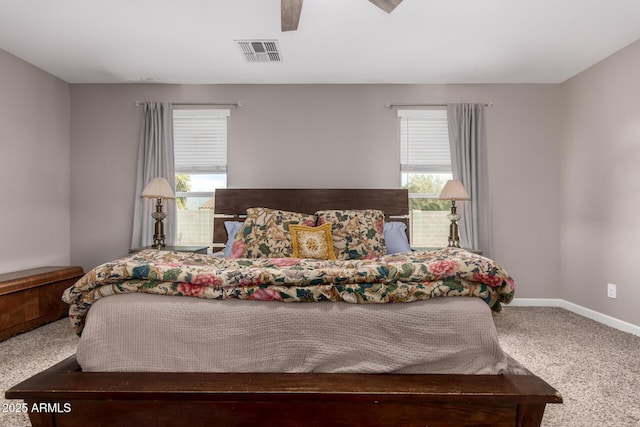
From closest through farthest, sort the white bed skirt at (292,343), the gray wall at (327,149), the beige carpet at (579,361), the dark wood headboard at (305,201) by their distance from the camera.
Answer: the white bed skirt at (292,343), the beige carpet at (579,361), the dark wood headboard at (305,201), the gray wall at (327,149)

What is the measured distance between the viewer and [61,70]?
12.9 feet

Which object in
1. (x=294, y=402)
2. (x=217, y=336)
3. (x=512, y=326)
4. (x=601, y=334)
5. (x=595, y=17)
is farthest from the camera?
(x=512, y=326)

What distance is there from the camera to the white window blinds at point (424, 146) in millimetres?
4328

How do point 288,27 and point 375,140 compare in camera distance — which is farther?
point 375,140

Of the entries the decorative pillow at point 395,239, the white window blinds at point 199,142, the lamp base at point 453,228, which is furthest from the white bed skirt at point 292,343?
the white window blinds at point 199,142

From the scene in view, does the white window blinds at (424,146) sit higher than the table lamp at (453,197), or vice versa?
the white window blinds at (424,146)

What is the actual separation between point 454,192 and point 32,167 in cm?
422

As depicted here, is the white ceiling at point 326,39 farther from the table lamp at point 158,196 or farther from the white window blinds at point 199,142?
the table lamp at point 158,196

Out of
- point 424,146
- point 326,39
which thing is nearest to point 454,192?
point 424,146

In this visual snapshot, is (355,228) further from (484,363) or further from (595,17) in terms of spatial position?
(595,17)

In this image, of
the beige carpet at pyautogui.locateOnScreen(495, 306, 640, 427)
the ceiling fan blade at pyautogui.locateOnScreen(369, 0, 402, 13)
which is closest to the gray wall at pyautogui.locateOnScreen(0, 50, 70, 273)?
the ceiling fan blade at pyautogui.locateOnScreen(369, 0, 402, 13)

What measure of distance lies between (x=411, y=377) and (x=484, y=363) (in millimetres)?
317

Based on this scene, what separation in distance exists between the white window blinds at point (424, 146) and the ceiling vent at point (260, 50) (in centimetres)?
163

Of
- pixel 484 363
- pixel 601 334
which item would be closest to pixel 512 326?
pixel 601 334
